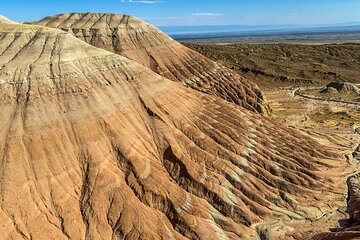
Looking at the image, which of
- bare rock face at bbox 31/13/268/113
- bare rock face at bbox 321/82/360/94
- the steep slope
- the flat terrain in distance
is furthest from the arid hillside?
the steep slope

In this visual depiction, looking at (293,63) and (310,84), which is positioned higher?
(293,63)

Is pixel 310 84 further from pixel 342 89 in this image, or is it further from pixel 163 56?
pixel 163 56

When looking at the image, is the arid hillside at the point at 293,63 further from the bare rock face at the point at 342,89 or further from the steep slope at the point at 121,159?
the steep slope at the point at 121,159

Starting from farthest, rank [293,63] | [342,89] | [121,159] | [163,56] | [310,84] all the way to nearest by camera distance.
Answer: [293,63] → [310,84] → [342,89] → [163,56] → [121,159]

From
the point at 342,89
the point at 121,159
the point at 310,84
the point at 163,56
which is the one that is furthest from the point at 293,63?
the point at 121,159

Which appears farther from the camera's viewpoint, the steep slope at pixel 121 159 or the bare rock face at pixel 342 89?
the bare rock face at pixel 342 89

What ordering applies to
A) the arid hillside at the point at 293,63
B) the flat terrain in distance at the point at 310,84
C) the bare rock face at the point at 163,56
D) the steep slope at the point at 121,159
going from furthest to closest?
the arid hillside at the point at 293,63
the bare rock face at the point at 163,56
the flat terrain in distance at the point at 310,84
the steep slope at the point at 121,159

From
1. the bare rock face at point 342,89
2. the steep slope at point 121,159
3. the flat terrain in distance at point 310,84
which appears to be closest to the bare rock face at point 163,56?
the flat terrain in distance at point 310,84

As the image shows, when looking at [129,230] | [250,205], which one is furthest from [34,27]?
[250,205]
